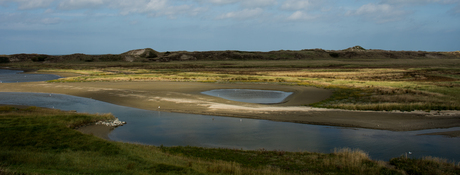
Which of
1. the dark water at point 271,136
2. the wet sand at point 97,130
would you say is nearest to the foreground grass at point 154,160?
the dark water at point 271,136

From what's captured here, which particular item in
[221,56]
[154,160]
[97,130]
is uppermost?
[221,56]

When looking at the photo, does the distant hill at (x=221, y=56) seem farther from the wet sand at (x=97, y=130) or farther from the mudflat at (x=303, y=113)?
the wet sand at (x=97, y=130)

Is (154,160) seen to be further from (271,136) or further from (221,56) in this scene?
(221,56)

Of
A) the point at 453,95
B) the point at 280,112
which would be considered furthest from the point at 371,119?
the point at 453,95

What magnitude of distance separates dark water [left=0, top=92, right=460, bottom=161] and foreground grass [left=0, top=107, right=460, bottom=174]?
6.79 ft

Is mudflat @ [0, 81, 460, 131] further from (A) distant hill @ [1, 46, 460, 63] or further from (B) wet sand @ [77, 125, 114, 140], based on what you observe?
(A) distant hill @ [1, 46, 460, 63]

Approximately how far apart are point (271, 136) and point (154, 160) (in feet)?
24.7

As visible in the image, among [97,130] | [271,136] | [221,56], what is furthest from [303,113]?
[221,56]

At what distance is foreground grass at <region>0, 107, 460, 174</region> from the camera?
8.77 meters

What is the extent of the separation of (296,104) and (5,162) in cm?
2049

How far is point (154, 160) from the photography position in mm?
10023

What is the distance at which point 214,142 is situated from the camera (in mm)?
14867

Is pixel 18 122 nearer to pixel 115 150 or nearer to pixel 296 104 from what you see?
pixel 115 150

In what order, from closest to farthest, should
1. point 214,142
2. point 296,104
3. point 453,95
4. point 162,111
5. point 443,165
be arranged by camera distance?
point 443,165, point 214,142, point 162,111, point 296,104, point 453,95
